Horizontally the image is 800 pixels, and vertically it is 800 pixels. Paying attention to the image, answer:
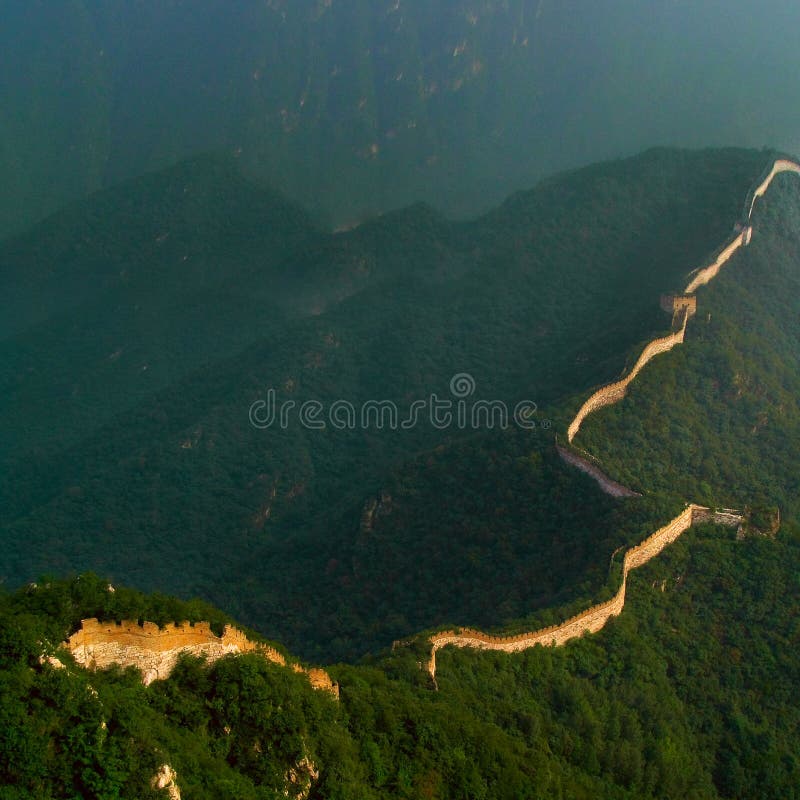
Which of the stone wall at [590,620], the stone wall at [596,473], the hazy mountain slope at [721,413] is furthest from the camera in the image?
the hazy mountain slope at [721,413]

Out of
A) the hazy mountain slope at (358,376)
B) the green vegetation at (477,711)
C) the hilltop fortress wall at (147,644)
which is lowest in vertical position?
the green vegetation at (477,711)

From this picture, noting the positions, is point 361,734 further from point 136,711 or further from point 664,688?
point 664,688

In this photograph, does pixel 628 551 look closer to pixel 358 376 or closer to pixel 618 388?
pixel 618 388

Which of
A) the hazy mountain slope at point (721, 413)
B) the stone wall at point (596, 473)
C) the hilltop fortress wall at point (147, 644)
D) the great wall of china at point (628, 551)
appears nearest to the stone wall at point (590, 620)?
the great wall of china at point (628, 551)

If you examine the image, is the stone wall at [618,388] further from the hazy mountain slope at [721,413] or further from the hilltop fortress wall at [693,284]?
the hazy mountain slope at [721,413]

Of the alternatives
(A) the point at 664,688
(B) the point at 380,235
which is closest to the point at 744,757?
(A) the point at 664,688

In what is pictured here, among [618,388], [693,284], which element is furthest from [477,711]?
[693,284]
